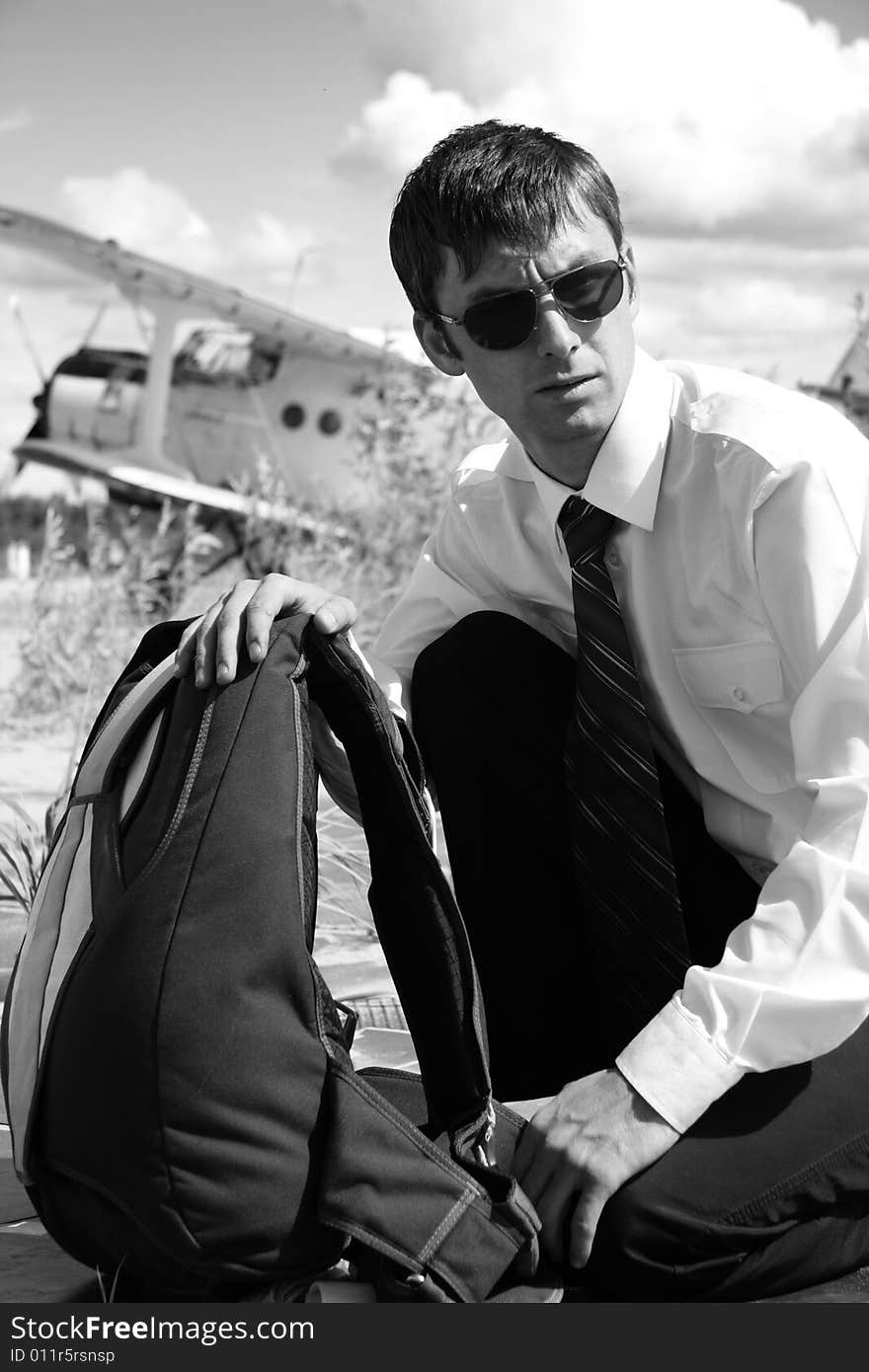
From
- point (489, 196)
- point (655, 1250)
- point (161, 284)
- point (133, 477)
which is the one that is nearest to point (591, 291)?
point (489, 196)

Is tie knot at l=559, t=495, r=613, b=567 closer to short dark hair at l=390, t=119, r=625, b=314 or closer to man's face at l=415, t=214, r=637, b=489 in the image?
man's face at l=415, t=214, r=637, b=489

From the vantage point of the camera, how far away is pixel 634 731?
184 centimetres

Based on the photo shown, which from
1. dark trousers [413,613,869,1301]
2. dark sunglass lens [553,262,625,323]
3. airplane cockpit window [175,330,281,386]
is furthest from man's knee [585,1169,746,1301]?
airplane cockpit window [175,330,281,386]

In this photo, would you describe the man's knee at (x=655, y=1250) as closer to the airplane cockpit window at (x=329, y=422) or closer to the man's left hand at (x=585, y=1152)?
the man's left hand at (x=585, y=1152)

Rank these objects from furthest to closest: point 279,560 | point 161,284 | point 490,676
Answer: point 161,284, point 279,560, point 490,676

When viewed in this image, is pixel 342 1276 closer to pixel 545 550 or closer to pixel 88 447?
pixel 545 550

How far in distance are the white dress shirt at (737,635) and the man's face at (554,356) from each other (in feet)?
0.14

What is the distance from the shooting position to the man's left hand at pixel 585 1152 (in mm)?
1533

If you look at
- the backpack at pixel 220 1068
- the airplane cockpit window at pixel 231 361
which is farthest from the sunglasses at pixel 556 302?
the airplane cockpit window at pixel 231 361

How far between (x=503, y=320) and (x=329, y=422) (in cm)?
1698

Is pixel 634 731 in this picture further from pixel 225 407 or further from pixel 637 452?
pixel 225 407

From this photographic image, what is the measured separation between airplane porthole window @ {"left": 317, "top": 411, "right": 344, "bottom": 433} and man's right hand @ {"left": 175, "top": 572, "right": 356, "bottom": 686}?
17.1 m
